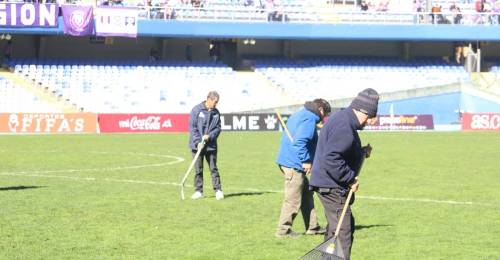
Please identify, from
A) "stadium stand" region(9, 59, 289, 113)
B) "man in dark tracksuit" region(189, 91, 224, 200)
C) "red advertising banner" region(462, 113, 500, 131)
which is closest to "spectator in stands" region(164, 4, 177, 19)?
"stadium stand" region(9, 59, 289, 113)

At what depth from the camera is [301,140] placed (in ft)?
44.3

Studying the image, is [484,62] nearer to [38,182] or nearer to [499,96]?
[499,96]

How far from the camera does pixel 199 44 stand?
60938 millimetres

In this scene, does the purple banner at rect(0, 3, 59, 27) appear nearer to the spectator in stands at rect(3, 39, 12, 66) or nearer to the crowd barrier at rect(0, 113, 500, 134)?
the spectator in stands at rect(3, 39, 12, 66)

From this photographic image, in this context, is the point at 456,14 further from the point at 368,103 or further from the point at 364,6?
the point at 368,103

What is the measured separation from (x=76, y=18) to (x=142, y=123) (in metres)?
8.17

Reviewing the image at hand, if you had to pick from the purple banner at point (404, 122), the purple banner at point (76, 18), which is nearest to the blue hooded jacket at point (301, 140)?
the purple banner at point (404, 122)

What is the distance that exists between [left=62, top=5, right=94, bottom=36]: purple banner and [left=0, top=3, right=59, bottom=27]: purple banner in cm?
55

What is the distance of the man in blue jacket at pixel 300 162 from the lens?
1338 centimetres

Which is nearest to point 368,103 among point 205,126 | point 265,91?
point 205,126

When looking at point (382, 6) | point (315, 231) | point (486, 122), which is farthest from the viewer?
point (382, 6)

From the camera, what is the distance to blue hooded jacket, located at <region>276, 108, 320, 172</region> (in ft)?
44.0

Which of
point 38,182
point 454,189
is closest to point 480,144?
point 454,189

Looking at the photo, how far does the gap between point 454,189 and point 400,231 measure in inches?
255
